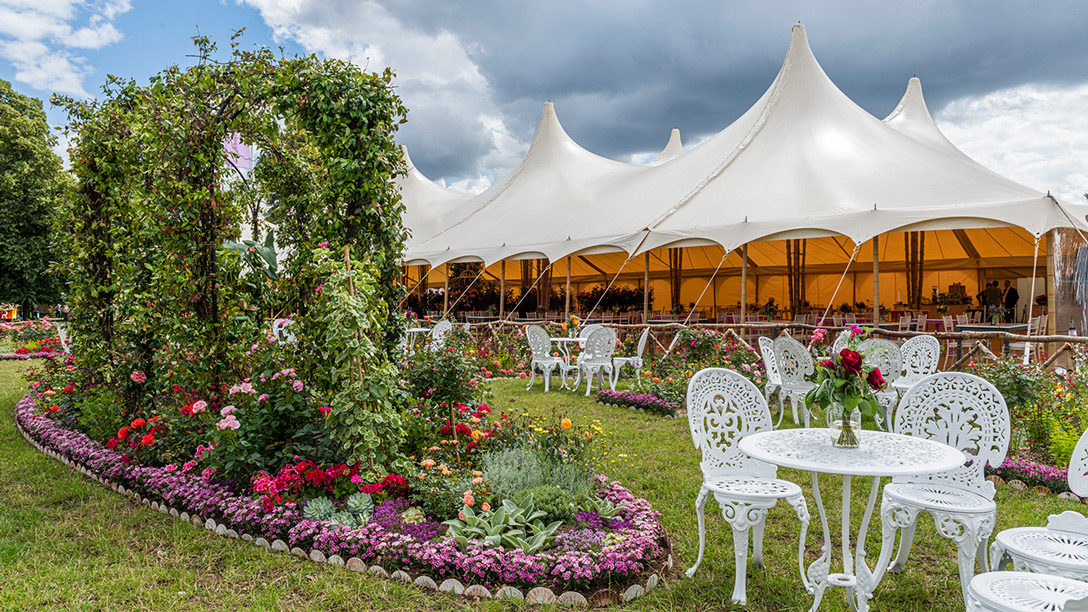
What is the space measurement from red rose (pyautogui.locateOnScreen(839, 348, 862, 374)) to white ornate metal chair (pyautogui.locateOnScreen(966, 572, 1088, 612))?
927 mm

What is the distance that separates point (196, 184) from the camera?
4656 millimetres

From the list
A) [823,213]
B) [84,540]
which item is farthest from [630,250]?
[84,540]

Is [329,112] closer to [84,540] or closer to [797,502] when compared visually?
[84,540]

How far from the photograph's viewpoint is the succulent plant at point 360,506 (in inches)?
137

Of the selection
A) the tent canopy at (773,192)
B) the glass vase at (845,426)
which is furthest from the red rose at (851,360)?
the tent canopy at (773,192)

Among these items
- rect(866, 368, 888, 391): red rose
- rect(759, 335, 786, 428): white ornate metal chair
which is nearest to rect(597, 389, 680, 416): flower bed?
rect(759, 335, 786, 428): white ornate metal chair

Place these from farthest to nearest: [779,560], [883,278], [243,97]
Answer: [883,278], [243,97], [779,560]

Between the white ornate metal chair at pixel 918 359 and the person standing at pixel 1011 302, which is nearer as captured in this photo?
the white ornate metal chair at pixel 918 359

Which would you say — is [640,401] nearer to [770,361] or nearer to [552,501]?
[770,361]

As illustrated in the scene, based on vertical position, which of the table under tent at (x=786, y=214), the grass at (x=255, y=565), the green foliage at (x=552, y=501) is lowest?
the grass at (x=255, y=565)

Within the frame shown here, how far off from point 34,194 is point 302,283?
22246 millimetres

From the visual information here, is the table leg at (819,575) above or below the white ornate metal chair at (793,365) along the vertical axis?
below

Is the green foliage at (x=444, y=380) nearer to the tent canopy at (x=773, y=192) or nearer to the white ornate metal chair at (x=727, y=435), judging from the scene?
the white ornate metal chair at (x=727, y=435)

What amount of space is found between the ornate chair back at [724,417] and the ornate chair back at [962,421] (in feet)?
2.80
